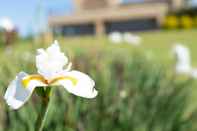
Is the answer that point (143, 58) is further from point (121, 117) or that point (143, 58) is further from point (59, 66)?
point (59, 66)

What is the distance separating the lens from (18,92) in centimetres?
83

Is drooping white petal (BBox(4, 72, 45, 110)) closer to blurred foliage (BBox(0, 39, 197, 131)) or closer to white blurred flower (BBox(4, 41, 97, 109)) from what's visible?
white blurred flower (BBox(4, 41, 97, 109))

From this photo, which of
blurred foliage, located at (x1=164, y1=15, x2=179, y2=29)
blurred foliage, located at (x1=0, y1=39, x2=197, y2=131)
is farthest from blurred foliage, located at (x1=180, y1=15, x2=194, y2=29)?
blurred foliage, located at (x1=0, y1=39, x2=197, y2=131)

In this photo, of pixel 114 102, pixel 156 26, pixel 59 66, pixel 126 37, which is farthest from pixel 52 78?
pixel 156 26

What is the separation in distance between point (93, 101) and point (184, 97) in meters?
0.78

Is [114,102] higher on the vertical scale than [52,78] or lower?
lower

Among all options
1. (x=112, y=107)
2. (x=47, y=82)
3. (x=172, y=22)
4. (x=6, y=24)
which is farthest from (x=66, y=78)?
(x=172, y=22)

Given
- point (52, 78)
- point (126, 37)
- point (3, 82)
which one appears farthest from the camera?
point (126, 37)

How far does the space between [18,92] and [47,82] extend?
0.07 metres

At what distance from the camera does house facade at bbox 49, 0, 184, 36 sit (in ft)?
106

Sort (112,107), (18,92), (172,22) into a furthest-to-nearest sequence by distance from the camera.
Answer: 1. (172,22)
2. (112,107)
3. (18,92)

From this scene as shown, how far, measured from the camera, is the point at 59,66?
942 mm

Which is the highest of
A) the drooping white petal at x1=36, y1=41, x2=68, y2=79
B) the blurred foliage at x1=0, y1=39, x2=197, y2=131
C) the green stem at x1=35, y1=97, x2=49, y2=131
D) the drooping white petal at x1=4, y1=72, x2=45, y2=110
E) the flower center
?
the drooping white petal at x1=36, y1=41, x2=68, y2=79

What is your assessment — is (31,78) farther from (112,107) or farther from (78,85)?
(112,107)
